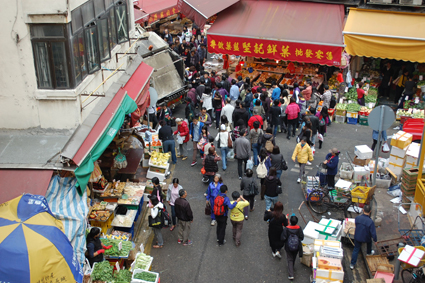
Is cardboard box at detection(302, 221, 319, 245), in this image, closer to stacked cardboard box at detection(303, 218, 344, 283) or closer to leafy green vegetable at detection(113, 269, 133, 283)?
stacked cardboard box at detection(303, 218, 344, 283)

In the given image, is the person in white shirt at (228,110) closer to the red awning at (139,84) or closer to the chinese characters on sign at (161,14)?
the red awning at (139,84)

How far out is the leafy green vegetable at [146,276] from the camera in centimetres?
841

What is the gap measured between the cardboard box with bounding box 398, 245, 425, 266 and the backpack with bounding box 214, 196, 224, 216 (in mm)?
3859

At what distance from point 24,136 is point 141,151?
460cm

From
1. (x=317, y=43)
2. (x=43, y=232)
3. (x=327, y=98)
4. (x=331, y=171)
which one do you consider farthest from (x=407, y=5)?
(x=43, y=232)

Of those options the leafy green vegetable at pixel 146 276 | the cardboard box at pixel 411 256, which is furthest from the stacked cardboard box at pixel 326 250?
the leafy green vegetable at pixel 146 276

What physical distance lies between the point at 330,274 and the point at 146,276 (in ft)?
12.4

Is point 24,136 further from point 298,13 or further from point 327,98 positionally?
point 298,13

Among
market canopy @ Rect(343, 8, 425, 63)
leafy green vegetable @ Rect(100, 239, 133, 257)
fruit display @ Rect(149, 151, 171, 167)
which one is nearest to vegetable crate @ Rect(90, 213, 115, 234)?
leafy green vegetable @ Rect(100, 239, 133, 257)

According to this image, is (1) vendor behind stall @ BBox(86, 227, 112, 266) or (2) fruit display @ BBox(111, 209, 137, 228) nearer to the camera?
(1) vendor behind stall @ BBox(86, 227, 112, 266)

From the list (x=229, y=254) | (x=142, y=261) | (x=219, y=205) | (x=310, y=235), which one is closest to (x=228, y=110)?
(x=219, y=205)

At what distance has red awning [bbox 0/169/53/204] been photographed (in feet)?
24.3

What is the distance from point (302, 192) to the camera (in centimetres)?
1245

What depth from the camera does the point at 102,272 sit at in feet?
26.9
